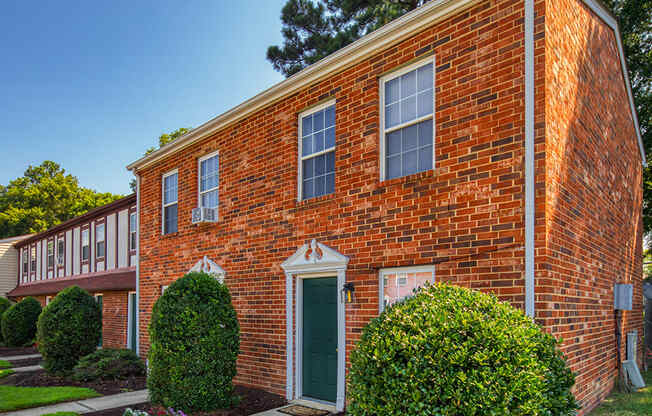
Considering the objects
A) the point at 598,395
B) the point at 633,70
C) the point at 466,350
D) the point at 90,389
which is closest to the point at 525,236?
the point at 466,350

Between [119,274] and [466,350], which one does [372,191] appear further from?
[119,274]

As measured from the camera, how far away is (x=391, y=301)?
7043mm

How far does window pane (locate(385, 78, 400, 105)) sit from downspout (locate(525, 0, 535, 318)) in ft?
6.74

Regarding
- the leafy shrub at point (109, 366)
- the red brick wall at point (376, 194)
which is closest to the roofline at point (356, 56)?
the red brick wall at point (376, 194)

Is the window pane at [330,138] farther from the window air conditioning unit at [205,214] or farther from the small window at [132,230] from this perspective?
the small window at [132,230]

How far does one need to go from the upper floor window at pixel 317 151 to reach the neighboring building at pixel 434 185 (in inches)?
1.3

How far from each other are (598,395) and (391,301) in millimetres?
3405

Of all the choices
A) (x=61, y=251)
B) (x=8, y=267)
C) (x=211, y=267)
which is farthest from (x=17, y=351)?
(x=8, y=267)

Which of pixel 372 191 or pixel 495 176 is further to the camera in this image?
pixel 372 191

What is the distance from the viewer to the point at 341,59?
26.0 feet

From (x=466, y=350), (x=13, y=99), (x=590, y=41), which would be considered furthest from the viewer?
(x=13, y=99)

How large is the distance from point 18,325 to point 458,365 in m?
21.7

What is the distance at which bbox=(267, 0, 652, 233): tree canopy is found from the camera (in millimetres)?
15391

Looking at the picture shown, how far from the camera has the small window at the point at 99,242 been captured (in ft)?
64.8
